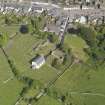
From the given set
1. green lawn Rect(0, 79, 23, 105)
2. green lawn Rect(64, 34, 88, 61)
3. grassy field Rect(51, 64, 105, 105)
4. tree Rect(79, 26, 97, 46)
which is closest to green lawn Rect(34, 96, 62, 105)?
grassy field Rect(51, 64, 105, 105)

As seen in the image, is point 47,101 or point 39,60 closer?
point 47,101

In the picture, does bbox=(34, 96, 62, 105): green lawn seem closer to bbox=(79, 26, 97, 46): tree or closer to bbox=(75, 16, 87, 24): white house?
bbox=(79, 26, 97, 46): tree

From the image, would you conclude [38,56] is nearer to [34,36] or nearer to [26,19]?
[34,36]

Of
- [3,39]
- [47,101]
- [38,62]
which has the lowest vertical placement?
[47,101]

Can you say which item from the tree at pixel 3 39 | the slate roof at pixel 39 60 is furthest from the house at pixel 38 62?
the tree at pixel 3 39

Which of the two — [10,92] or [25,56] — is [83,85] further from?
[25,56]

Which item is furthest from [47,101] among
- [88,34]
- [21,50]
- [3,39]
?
[88,34]
